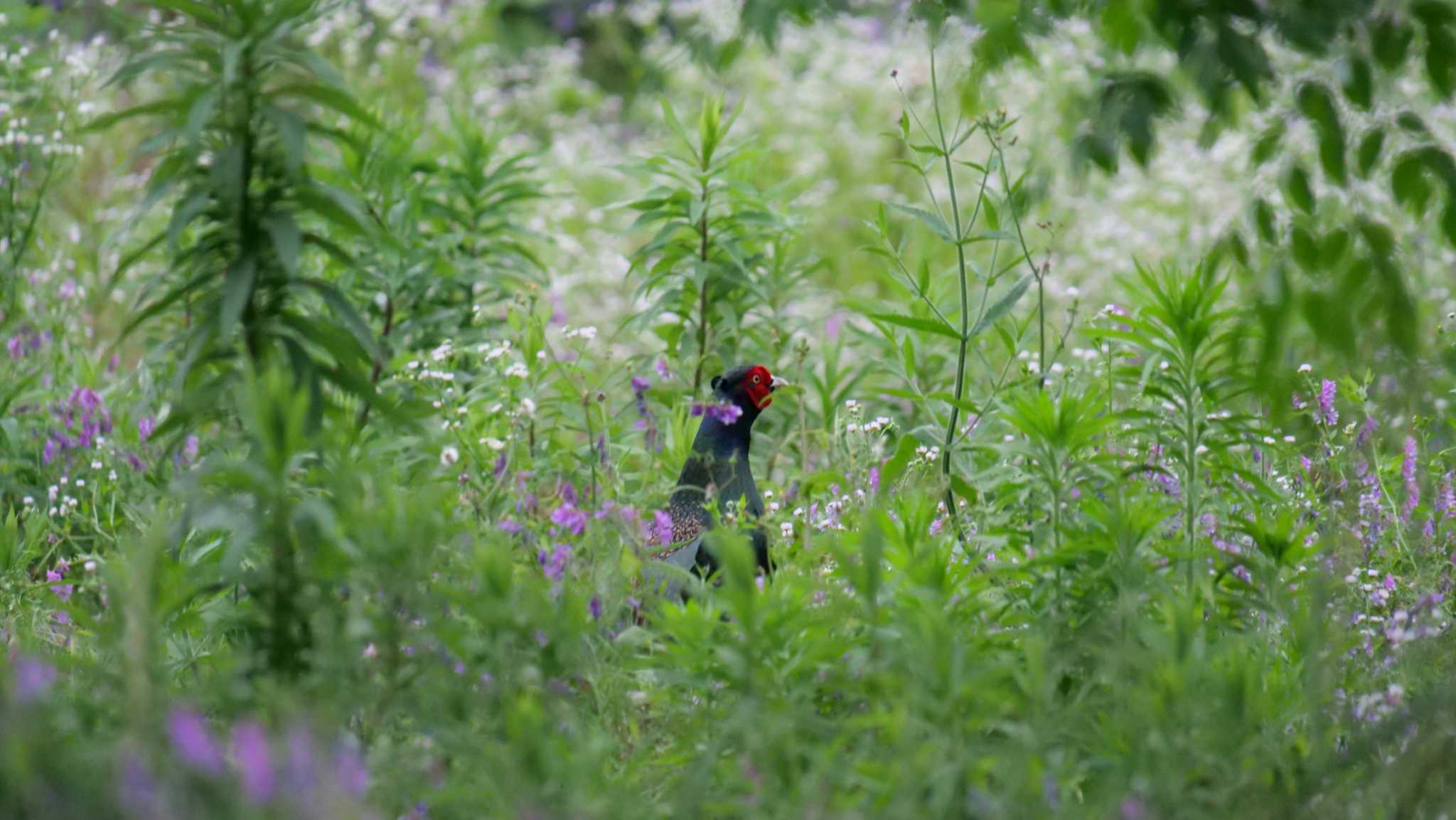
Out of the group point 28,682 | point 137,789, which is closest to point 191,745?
point 137,789

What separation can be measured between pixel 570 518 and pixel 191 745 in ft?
3.99

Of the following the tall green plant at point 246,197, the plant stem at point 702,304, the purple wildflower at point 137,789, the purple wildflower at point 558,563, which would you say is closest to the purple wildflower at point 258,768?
the purple wildflower at point 137,789

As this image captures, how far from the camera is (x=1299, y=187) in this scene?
2.36 m

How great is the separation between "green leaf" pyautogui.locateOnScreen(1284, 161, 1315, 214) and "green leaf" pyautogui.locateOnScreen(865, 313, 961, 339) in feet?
3.28

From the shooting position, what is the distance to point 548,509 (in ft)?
9.95

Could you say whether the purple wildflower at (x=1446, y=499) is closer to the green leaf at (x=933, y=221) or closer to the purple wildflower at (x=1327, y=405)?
the purple wildflower at (x=1327, y=405)

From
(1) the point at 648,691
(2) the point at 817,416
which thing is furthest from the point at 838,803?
(2) the point at 817,416

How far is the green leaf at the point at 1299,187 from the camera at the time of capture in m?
2.36

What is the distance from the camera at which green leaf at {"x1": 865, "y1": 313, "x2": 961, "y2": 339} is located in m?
3.22

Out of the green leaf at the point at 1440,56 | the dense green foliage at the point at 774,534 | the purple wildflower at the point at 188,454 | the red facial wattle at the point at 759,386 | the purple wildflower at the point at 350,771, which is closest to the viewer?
the purple wildflower at the point at 350,771

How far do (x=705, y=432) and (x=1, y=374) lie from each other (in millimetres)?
2640

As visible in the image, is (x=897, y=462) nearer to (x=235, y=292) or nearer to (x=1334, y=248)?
(x=1334, y=248)

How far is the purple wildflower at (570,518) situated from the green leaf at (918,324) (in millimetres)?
853

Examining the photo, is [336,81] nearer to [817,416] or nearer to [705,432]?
[705,432]
